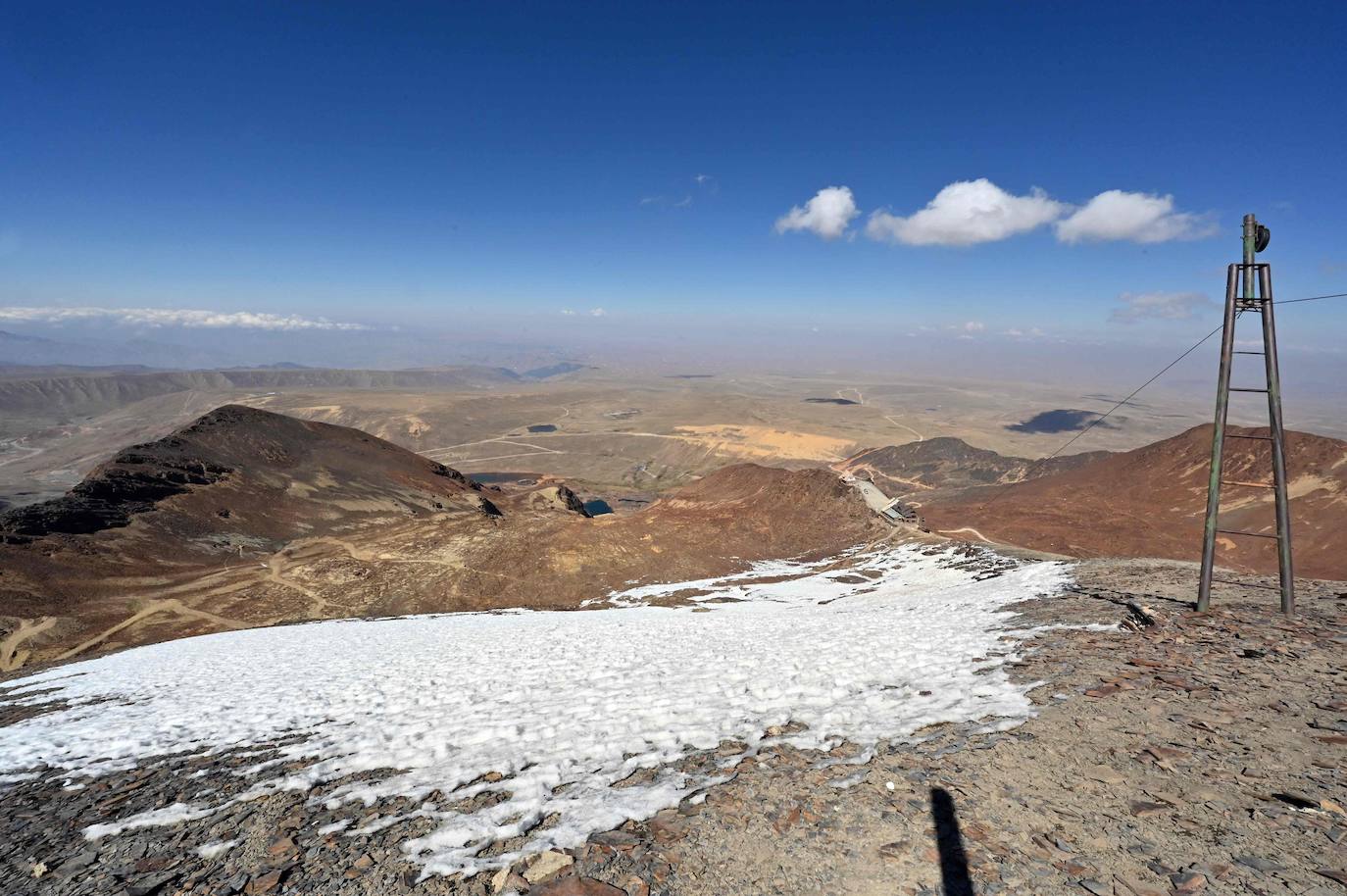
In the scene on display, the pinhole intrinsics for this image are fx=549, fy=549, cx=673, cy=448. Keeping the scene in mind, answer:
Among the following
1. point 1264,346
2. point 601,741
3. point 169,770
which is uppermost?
point 1264,346

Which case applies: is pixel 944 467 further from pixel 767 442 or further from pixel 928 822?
pixel 928 822

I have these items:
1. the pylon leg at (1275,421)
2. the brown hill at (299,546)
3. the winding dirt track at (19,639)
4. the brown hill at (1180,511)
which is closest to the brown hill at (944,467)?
the brown hill at (1180,511)

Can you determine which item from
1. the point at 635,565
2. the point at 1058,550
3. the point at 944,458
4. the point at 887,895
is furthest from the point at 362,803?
the point at 944,458

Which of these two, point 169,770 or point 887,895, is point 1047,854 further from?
point 169,770

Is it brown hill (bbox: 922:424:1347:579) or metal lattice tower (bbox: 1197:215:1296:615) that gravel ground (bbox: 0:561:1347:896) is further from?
brown hill (bbox: 922:424:1347:579)

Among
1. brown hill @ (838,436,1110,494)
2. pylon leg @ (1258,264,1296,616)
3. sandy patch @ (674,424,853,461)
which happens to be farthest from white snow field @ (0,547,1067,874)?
sandy patch @ (674,424,853,461)
